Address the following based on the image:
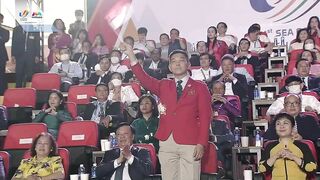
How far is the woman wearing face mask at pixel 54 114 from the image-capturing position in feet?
26.2

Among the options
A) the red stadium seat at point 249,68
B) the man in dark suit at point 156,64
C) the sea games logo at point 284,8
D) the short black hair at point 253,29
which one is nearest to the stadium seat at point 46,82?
the man in dark suit at point 156,64

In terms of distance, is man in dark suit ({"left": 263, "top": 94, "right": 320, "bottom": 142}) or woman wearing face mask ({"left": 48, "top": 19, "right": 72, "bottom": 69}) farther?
woman wearing face mask ({"left": 48, "top": 19, "right": 72, "bottom": 69})

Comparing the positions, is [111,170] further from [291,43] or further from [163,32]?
[163,32]

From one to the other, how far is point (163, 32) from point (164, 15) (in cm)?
31

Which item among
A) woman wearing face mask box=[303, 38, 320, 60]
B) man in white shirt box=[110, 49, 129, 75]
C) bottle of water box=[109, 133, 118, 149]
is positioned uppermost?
woman wearing face mask box=[303, 38, 320, 60]

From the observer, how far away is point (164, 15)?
12.9 meters

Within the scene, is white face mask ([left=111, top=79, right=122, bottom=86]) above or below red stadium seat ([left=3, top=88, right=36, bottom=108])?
above

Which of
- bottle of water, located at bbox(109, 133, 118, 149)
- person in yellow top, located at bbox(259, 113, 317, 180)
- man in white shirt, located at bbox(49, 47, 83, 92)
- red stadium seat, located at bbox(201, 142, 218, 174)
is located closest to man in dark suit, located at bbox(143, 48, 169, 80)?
man in white shirt, located at bbox(49, 47, 83, 92)

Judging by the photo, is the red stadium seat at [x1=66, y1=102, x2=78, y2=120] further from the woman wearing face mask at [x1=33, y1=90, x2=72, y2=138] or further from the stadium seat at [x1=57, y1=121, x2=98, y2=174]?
the stadium seat at [x1=57, y1=121, x2=98, y2=174]

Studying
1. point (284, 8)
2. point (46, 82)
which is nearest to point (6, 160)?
point (46, 82)

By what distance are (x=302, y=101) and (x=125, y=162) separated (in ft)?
9.26

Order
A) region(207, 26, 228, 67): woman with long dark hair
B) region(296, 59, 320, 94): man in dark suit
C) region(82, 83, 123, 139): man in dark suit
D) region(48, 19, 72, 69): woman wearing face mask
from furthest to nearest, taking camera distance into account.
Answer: region(48, 19, 72, 69): woman wearing face mask < region(207, 26, 228, 67): woman with long dark hair < region(296, 59, 320, 94): man in dark suit < region(82, 83, 123, 139): man in dark suit

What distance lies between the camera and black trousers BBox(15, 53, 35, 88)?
11430 mm

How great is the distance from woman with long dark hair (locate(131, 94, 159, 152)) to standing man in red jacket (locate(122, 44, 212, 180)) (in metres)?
1.85
